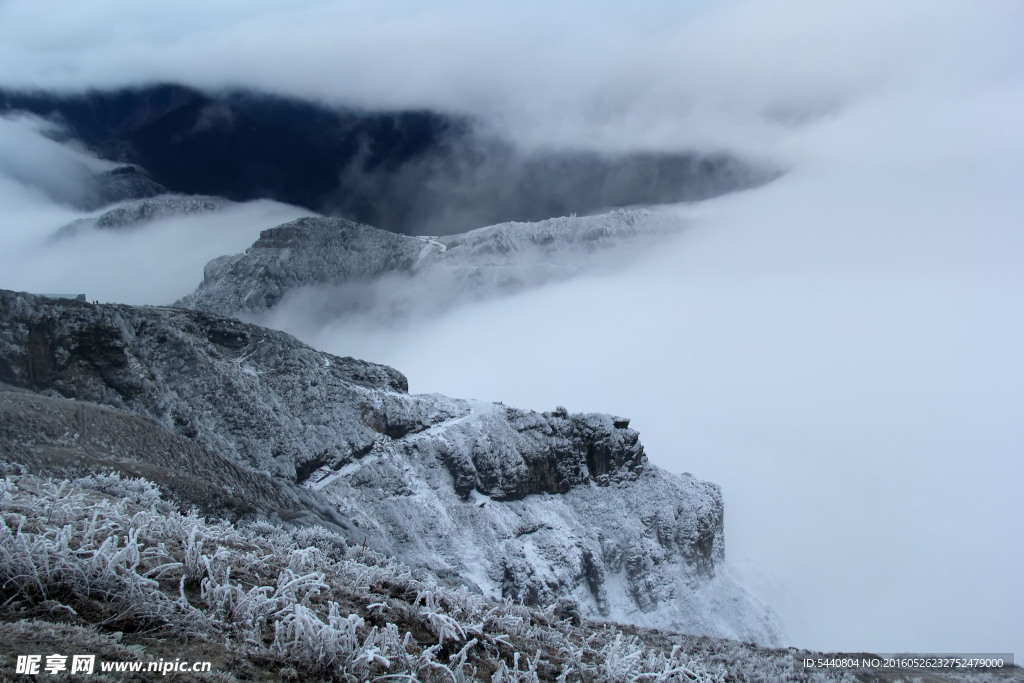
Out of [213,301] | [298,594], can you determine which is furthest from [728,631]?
[213,301]

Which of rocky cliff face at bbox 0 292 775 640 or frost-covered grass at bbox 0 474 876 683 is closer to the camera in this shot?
frost-covered grass at bbox 0 474 876 683

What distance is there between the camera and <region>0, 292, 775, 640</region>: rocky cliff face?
45.8 metres

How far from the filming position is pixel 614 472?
64.6 meters

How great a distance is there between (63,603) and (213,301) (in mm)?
177373

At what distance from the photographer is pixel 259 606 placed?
19.2ft

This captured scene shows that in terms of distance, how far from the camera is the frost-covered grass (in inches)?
207

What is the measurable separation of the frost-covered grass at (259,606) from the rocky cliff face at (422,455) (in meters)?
33.9

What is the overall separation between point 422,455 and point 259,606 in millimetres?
49473

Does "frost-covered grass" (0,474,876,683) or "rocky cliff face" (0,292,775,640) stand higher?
"rocky cliff face" (0,292,775,640)

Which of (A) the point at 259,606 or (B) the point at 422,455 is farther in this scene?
(B) the point at 422,455

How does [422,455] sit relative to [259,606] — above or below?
above

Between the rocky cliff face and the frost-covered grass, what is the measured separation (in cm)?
3387

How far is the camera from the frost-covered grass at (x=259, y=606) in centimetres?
525

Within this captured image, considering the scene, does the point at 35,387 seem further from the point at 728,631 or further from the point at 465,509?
the point at 728,631
